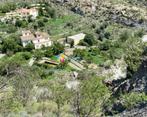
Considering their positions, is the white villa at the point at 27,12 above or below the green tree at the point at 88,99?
below

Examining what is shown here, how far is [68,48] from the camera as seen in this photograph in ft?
204

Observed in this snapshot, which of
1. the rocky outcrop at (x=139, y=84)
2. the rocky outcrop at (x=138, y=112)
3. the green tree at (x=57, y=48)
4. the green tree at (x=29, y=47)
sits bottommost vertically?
the green tree at (x=29, y=47)

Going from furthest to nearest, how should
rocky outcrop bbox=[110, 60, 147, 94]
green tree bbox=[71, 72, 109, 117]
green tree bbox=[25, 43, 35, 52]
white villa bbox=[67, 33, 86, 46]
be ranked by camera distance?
1. white villa bbox=[67, 33, 86, 46]
2. green tree bbox=[25, 43, 35, 52]
3. rocky outcrop bbox=[110, 60, 147, 94]
4. green tree bbox=[71, 72, 109, 117]

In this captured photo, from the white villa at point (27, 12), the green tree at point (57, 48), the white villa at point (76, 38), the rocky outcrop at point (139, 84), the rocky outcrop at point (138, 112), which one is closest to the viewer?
the rocky outcrop at point (138, 112)

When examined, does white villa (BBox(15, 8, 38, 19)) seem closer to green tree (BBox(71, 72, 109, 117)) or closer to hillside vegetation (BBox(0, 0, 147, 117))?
hillside vegetation (BBox(0, 0, 147, 117))

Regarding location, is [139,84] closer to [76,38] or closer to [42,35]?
[76,38]

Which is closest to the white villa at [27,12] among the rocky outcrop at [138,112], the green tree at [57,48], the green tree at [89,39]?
the green tree at [89,39]

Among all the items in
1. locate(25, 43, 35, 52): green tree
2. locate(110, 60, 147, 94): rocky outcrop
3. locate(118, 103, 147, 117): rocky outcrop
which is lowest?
locate(25, 43, 35, 52): green tree

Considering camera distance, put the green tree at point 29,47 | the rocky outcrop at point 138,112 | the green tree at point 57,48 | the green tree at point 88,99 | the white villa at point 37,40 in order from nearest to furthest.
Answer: the rocky outcrop at point 138,112
the green tree at point 88,99
the green tree at point 57,48
the green tree at point 29,47
the white villa at point 37,40

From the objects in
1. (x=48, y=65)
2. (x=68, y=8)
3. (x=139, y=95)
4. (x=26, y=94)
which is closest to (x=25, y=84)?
(x=26, y=94)

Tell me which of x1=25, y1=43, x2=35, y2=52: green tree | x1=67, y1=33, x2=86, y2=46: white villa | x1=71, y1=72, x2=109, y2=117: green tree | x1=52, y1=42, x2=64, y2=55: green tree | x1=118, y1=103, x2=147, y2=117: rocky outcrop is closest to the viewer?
x1=118, y1=103, x2=147, y2=117: rocky outcrop

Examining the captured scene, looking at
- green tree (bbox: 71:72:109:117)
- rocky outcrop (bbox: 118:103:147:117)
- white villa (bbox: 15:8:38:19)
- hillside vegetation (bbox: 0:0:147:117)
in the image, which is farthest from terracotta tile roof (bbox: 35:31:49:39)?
rocky outcrop (bbox: 118:103:147:117)

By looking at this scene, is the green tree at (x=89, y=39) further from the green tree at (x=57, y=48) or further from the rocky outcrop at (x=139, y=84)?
the rocky outcrop at (x=139, y=84)

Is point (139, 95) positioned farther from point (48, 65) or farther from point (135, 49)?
point (48, 65)
